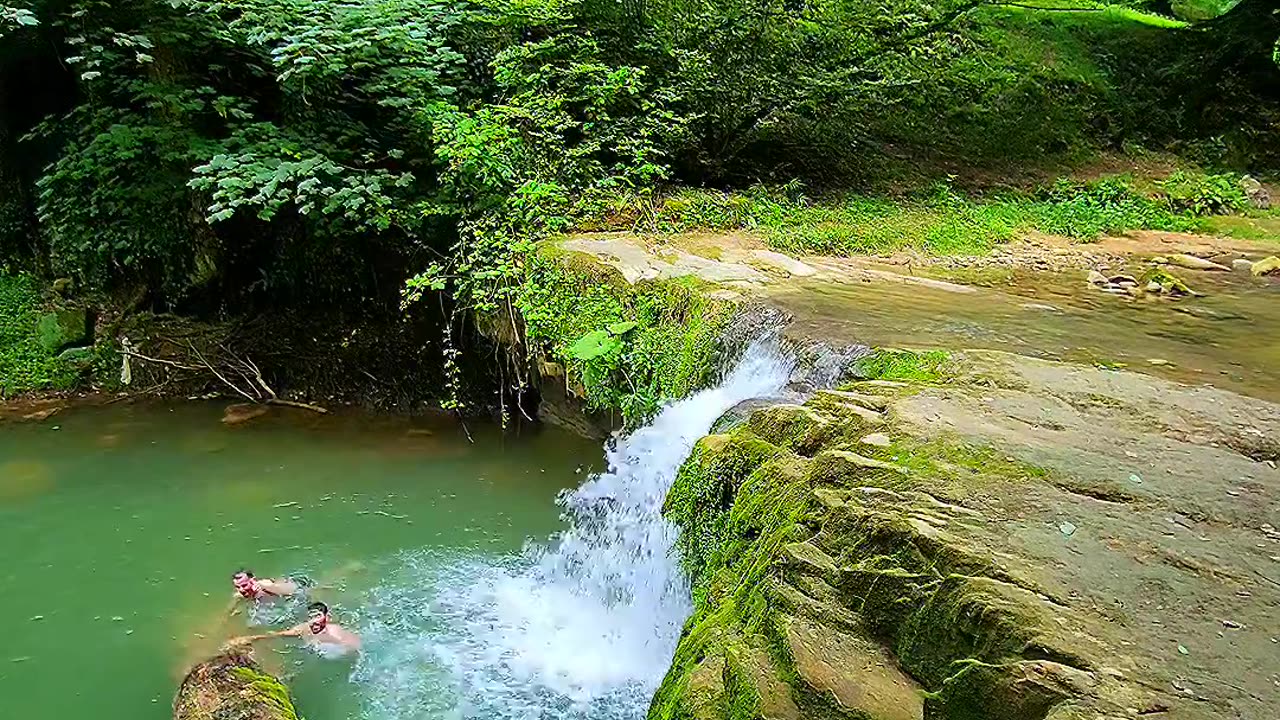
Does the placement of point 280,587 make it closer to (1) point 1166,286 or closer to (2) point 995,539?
(2) point 995,539

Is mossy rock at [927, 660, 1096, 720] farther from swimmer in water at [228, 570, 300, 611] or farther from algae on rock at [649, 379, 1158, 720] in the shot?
swimmer in water at [228, 570, 300, 611]

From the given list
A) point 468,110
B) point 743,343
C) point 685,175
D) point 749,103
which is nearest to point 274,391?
point 468,110

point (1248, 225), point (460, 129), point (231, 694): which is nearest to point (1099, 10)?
point (1248, 225)

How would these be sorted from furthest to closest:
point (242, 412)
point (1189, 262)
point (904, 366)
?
1. point (242, 412)
2. point (1189, 262)
3. point (904, 366)

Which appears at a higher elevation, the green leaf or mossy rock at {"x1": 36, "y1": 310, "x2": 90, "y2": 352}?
the green leaf

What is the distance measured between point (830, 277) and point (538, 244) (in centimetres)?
185

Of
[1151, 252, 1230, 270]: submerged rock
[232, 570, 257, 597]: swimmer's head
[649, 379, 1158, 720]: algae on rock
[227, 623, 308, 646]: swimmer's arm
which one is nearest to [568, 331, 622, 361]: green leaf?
[227, 623, 308, 646]: swimmer's arm

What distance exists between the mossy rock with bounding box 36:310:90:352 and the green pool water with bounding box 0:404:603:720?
100 centimetres

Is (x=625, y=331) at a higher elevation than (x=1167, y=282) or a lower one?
lower

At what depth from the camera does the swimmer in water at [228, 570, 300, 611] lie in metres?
4.77

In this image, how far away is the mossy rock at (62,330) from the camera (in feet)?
26.5

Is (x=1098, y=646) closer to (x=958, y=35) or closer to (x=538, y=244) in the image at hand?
(x=538, y=244)

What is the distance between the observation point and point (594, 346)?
4.89m

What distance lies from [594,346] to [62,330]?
580 cm
